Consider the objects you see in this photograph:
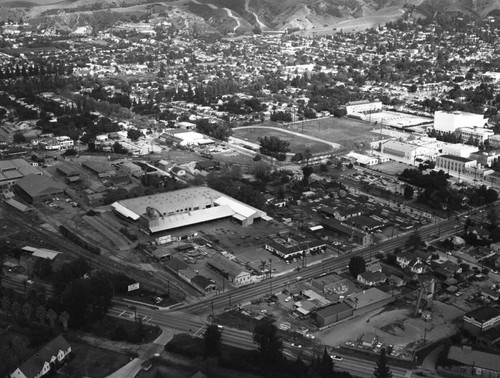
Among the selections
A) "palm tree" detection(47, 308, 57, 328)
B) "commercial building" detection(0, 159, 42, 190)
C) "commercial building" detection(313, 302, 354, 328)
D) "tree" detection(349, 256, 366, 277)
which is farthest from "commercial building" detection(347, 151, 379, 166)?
"palm tree" detection(47, 308, 57, 328)

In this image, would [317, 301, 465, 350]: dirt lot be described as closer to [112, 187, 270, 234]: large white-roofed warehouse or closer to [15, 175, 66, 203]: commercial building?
[112, 187, 270, 234]: large white-roofed warehouse

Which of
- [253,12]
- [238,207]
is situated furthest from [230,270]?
[253,12]

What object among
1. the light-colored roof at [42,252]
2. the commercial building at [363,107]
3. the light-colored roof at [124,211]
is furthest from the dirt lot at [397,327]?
the commercial building at [363,107]

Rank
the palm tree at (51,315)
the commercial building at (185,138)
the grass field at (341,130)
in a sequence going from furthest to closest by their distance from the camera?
the grass field at (341,130), the commercial building at (185,138), the palm tree at (51,315)

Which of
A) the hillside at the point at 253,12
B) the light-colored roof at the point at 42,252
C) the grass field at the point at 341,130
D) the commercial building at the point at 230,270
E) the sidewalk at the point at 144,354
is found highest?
the hillside at the point at 253,12

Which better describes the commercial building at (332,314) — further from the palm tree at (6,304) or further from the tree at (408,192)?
the tree at (408,192)

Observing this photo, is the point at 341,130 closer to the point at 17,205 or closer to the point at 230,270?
the point at 17,205
